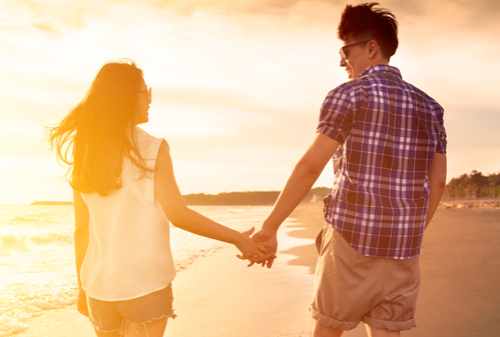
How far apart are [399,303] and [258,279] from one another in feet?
20.7

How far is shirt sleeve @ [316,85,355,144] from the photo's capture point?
263cm

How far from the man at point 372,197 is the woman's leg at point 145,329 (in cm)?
79

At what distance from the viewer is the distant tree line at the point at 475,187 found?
86938mm

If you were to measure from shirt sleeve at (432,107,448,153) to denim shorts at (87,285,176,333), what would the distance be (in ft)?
5.05

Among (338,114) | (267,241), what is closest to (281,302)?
(267,241)

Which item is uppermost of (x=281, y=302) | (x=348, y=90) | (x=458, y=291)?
(x=348, y=90)

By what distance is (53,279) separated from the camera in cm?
984

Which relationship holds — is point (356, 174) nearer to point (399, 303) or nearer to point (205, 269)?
point (399, 303)

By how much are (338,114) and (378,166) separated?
12.3 inches

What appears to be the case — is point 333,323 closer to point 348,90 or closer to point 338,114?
point 338,114

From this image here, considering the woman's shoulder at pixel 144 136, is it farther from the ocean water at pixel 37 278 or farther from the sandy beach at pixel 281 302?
the ocean water at pixel 37 278

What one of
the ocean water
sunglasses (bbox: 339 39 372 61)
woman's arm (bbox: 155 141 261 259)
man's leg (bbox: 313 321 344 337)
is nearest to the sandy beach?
the ocean water

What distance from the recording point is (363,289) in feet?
8.75

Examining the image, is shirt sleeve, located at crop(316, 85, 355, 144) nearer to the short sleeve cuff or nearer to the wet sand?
the short sleeve cuff
